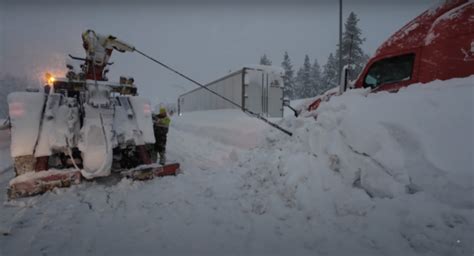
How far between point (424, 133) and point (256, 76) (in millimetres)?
10996

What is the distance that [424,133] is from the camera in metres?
2.91

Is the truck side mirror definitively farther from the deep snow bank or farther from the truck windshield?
the deep snow bank

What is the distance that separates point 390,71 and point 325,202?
11.2 feet

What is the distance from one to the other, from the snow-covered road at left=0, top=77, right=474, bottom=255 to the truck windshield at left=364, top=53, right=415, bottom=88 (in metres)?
1.09

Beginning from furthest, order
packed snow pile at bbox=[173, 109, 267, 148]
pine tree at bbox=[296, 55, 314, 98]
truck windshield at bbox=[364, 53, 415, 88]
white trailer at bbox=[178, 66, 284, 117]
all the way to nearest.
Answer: pine tree at bbox=[296, 55, 314, 98] → white trailer at bbox=[178, 66, 284, 117] → packed snow pile at bbox=[173, 109, 267, 148] → truck windshield at bbox=[364, 53, 415, 88]

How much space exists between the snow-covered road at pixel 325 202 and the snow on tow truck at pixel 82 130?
12.7 inches

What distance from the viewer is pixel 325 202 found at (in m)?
3.12

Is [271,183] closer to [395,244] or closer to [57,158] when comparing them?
[395,244]

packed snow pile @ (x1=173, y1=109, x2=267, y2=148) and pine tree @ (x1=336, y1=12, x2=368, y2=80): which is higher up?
pine tree @ (x1=336, y1=12, x2=368, y2=80)

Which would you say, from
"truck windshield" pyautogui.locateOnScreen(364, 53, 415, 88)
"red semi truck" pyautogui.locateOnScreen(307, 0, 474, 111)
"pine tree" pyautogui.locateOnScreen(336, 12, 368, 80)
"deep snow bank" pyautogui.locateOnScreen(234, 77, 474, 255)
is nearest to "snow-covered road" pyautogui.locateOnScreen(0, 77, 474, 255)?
"deep snow bank" pyautogui.locateOnScreen(234, 77, 474, 255)

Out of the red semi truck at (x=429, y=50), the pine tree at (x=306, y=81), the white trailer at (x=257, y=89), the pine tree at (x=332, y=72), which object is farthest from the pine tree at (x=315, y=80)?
the red semi truck at (x=429, y=50)

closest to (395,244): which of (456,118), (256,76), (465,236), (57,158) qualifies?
(465,236)

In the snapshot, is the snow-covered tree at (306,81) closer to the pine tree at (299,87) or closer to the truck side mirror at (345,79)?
the pine tree at (299,87)

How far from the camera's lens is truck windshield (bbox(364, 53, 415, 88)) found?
4.46 m
